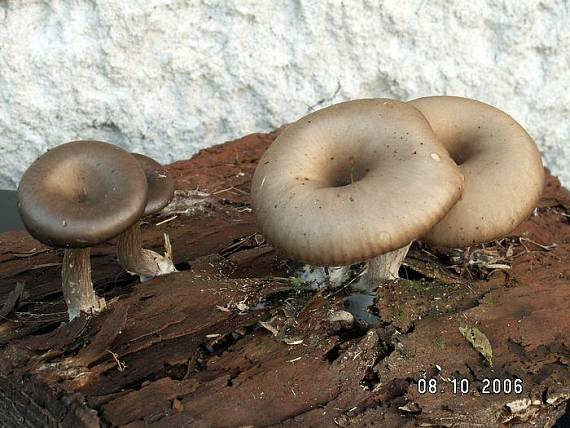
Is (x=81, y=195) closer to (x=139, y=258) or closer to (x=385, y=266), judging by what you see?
(x=139, y=258)

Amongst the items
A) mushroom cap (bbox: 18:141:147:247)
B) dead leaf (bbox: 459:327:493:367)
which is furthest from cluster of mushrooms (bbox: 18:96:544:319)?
dead leaf (bbox: 459:327:493:367)

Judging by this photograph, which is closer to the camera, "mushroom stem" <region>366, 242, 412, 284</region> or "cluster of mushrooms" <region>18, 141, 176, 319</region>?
"cluster of mushrooms" <region>18, 141, 176, 319</region>

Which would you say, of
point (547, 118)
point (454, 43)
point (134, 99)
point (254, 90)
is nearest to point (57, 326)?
point (134, 99)

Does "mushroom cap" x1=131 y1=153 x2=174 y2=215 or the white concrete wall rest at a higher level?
the white concrete wall

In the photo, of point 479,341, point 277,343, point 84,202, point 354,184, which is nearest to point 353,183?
point 354,184

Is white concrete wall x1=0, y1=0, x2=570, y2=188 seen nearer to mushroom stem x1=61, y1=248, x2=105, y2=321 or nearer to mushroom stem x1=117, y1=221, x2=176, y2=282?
mushroom stem x1=117, y1=221, x2=176, y2=282

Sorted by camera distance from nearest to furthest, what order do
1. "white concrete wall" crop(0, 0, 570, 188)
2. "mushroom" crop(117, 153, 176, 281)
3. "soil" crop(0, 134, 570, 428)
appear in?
"soil" crop(0, 134, 570, 428)
"mushroom" crop(117, 153, 176, 281)
"white concrete wall" crop(0, 0, 570, 188)

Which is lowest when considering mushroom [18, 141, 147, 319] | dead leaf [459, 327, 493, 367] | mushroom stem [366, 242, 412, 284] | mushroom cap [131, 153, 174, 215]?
dead leaf [459, 327, 493, 367]
